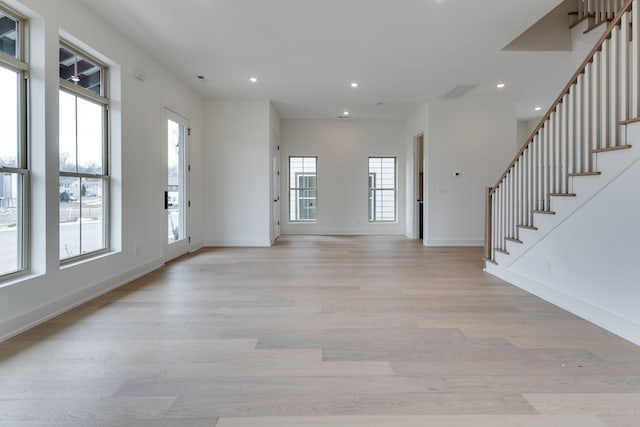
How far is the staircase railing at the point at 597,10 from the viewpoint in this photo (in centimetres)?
404

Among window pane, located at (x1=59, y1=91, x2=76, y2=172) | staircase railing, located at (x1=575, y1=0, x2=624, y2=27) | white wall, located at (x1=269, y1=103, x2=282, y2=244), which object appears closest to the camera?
window pane, located at (x1=59, y1=91, x2=76, y2=172)

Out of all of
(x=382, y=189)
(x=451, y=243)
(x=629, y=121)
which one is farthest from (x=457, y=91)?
(x=629, y=121)

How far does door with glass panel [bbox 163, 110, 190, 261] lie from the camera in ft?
17.0

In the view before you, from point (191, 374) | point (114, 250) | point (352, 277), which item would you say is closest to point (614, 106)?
point (352, 277)

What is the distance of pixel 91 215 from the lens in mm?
3602

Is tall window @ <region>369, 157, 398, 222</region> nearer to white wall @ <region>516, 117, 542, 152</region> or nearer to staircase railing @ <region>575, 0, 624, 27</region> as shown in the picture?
white wall @ <region>516, 117, 542, 152</region>

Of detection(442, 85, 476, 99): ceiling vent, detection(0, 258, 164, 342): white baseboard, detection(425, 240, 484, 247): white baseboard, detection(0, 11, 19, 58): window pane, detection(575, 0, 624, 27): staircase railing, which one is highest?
detection(575, 0, 624, 27): staircase railing

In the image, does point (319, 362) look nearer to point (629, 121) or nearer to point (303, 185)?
point (629, 121)

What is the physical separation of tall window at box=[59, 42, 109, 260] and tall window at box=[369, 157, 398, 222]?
6.41 meters

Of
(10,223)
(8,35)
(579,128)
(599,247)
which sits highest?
(8,35)

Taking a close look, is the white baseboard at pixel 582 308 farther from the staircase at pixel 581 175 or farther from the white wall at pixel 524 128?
the white wall at pixel 524 128

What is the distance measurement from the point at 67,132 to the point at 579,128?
4.92 metres

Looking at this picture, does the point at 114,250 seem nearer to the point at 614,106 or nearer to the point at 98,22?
the point at 98,22

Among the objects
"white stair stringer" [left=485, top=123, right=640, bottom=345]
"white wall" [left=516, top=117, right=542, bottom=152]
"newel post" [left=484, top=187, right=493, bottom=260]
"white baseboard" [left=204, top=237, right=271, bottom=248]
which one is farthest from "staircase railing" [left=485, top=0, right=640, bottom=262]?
"white wall" [left=516, top=117, right=542, bottom=152]
